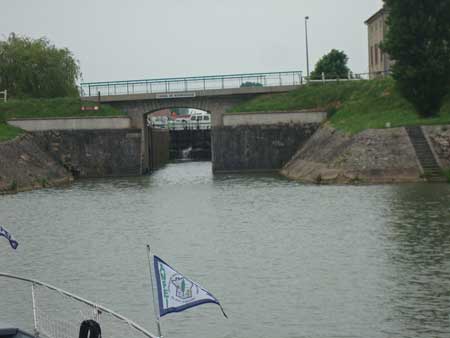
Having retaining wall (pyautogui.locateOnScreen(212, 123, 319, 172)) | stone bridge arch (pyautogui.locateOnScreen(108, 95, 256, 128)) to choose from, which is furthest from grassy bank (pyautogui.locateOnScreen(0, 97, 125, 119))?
retaining wall (pyautogui.locateOnScreen(212, 123, 319, 172))

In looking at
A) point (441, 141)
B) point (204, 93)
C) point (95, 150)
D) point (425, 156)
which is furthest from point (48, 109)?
point (441, 141)

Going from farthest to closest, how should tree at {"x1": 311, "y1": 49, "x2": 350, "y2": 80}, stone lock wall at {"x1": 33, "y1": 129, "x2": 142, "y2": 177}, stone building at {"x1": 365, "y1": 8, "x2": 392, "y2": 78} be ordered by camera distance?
tree at {"x1": 311, "y1": 49, "x2": 350, "y2": 80}, stone building at {"x1": 365, "y1": 8, "x2": 392, "y2": 78}, stone lock wall at {"x1": 33, "y1": 129, "x2": 142, "y2": 177}

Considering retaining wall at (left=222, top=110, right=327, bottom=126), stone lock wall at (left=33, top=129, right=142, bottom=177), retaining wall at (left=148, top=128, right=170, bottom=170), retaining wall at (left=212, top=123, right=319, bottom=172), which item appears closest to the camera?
retaining wall at (left=212, top=123, right=319, bottom=172)

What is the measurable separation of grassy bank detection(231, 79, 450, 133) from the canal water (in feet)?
35.1

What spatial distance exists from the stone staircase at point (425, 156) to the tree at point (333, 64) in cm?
4942

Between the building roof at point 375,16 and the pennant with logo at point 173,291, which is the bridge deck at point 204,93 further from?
the pennant with logo at point 173,291

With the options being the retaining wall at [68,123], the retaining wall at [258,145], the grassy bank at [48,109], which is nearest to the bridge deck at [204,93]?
the grassy bank at [48,109]

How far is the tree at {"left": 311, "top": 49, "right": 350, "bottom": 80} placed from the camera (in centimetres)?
A: 10705

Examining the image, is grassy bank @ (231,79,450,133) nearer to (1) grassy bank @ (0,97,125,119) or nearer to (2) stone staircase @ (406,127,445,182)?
(2) stone staircase @ (406,127,445,182)

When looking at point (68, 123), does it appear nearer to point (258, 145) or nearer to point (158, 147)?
point (258, 145)

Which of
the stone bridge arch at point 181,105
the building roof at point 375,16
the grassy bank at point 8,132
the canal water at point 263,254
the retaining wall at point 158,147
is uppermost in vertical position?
the building roof at point 375,16

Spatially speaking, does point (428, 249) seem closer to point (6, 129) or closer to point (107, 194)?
point (107, 194)

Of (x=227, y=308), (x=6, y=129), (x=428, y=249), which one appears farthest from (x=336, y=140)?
(x=227, y=308)

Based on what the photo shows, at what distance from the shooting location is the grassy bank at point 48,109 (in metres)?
75.6
